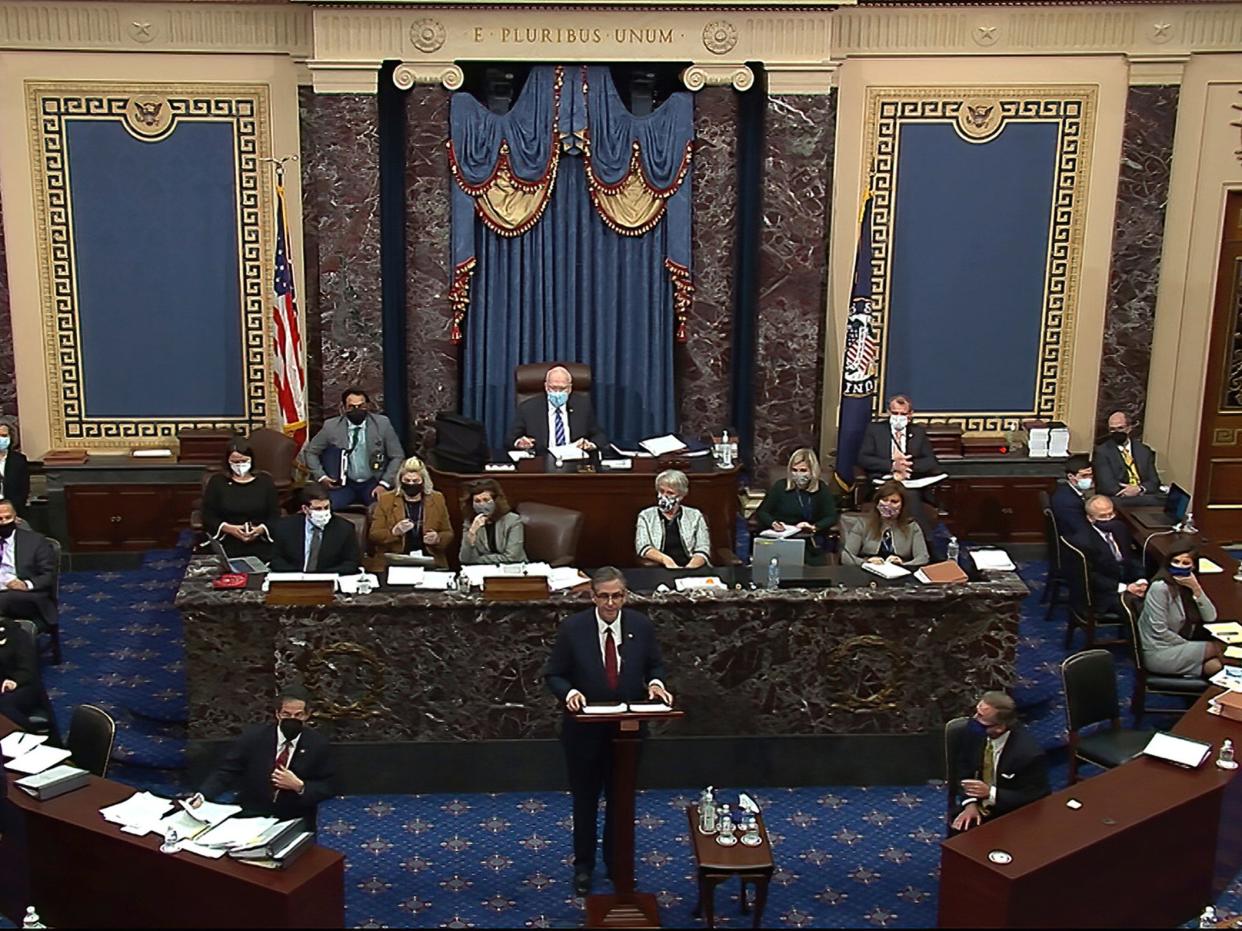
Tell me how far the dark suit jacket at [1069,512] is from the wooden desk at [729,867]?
155 inches

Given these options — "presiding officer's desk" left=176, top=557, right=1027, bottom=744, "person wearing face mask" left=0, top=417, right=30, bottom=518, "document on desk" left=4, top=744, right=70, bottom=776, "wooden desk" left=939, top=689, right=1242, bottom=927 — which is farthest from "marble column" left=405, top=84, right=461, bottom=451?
"wooden desk" left=939, top=689, right=1242, bottom=927

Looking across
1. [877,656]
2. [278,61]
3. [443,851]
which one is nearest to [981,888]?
Answer: [877,656]

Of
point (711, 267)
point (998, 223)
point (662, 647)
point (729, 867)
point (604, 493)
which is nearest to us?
point (729, 867)

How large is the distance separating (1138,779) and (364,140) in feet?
22.9

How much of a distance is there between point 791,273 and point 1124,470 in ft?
9.49

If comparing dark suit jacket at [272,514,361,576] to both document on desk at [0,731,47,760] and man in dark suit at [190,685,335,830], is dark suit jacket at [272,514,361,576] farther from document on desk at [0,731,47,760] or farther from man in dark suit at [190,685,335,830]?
man in dark suit at [190,685,335,830]

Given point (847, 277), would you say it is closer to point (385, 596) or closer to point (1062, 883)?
point (385, 596)

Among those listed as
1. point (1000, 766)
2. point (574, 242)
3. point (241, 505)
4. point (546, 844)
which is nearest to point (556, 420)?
point (574, 242)

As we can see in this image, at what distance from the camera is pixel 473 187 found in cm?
1106

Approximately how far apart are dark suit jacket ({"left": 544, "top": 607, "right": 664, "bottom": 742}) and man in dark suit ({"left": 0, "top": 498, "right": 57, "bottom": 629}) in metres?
3.98

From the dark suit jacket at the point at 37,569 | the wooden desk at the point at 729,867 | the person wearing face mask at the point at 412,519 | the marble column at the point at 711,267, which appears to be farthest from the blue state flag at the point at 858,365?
the dark suit jacket at the point at 37,569

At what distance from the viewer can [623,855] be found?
261 inches

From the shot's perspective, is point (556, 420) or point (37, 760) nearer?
point (37, 760)

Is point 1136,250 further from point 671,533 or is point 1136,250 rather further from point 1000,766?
point 1000,766
